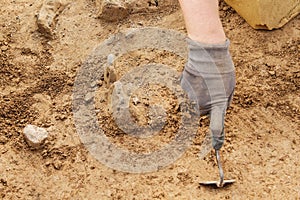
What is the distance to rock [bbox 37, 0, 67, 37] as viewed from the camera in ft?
8.53

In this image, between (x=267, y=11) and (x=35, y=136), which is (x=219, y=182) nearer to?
(x=35, y=136)

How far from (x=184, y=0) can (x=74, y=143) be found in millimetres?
847

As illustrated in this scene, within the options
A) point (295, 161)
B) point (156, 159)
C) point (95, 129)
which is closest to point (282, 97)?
point (295, 161)

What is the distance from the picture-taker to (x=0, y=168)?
6.75 ft

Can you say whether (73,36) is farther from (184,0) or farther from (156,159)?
(184,0)

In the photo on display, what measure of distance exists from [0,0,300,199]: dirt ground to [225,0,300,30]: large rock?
46 millimetres

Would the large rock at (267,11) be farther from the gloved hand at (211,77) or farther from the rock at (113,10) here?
the gloved hand at (211,77)

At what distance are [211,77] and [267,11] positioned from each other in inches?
41.1

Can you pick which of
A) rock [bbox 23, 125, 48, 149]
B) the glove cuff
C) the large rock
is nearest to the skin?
the glove cuff

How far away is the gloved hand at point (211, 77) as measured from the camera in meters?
1.64

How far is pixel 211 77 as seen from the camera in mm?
1668

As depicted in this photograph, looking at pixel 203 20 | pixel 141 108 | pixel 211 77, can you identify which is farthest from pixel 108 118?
pixel 203 20

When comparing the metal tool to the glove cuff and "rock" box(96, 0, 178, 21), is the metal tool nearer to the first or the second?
the glove cuff

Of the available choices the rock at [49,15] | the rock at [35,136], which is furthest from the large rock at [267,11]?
the rock at [35,136]
